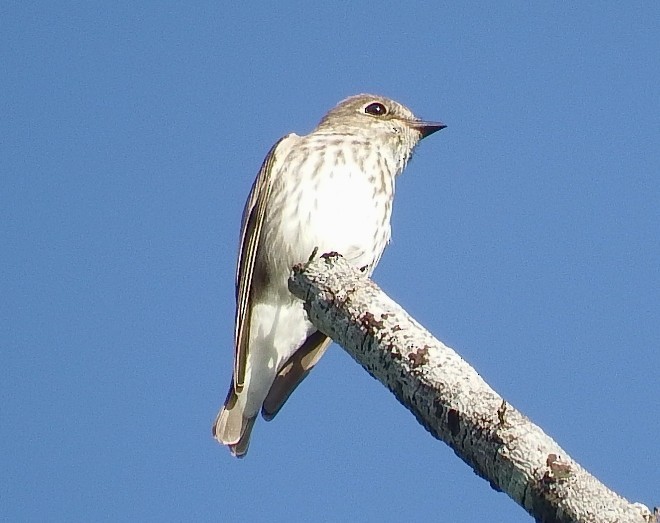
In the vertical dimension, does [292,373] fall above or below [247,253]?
below

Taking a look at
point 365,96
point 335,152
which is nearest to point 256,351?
point 335,152

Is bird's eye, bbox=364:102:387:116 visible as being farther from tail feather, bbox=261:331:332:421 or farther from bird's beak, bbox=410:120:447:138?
tail feather, bbox=261:331:332:421

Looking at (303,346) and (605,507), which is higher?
(303,346)

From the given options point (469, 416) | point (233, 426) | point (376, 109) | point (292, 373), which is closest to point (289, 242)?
point (292, 373)

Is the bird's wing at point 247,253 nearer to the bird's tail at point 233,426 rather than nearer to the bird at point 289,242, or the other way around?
the bird at point 289,242

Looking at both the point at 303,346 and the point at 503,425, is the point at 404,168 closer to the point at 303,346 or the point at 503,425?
the point at 303,346

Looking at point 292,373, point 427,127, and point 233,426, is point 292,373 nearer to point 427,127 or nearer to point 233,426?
point 233,426

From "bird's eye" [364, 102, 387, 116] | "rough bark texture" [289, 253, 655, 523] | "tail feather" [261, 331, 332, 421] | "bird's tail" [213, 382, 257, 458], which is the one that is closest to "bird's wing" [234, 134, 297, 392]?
"bird's tail" [213, 382, 257, 458]

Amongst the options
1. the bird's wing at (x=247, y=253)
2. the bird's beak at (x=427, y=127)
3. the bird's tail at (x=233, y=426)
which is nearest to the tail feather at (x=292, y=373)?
the bird's tail at (x=233, y=426)
